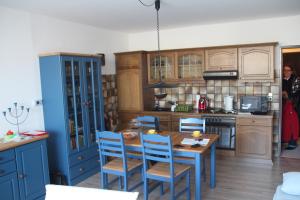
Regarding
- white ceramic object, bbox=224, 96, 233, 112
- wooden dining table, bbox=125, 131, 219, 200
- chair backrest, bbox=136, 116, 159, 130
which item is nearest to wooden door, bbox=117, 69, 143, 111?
chair backrest, bbox=136, 116, 159, 130

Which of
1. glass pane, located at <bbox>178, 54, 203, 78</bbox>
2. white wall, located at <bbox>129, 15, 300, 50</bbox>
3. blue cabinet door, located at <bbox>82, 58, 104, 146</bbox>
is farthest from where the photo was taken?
glass pane, located at <bbox>178, 54, 203, 78</bbox>

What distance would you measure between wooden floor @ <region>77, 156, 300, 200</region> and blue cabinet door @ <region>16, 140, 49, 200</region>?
0.70m

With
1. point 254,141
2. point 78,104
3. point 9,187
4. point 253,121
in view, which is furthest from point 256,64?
point 9,187

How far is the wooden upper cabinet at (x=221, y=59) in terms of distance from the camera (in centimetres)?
459

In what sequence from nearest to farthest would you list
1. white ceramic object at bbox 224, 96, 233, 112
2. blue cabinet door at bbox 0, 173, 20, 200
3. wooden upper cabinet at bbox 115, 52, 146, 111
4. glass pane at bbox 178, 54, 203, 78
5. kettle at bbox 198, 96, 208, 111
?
blue cabinet door at bbox 0, 173, 20, 200
white ceramic object at bbox 224, 96, 233, 112
glass pane at bbox 178, 54, 203, 78
kettle at bbox 198, 96, 208, 111
wooden upper cabinet at bbox 115, 52, 146, 111

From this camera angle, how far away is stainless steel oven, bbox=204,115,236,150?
4512 mm

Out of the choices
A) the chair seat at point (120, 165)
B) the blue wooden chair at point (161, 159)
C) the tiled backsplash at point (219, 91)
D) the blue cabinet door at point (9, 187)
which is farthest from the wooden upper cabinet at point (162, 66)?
the blue cabinet door at point (9, 187)

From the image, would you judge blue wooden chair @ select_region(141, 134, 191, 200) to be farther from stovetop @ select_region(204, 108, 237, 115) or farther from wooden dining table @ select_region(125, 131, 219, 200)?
stovetop @ select_region(204, 108, 237, 115)

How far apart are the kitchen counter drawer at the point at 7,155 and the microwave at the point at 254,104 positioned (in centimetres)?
356

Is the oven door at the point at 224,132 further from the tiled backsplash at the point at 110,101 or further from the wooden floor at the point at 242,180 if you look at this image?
the tiled backsplash at the point at 110,101

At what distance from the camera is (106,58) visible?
5156mm

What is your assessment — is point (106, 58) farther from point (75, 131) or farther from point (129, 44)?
point (75, 131)

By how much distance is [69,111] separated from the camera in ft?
12.3

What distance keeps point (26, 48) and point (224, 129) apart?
3292 millimetres
